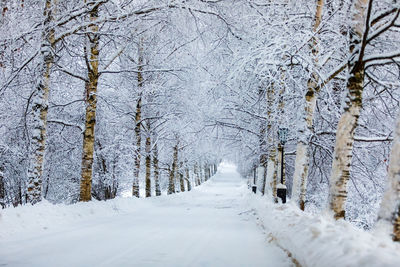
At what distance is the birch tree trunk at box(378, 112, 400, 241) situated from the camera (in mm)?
4074

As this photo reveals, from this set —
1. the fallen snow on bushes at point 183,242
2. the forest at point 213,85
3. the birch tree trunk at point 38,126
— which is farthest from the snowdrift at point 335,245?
the birch tree trunk at point 38,126

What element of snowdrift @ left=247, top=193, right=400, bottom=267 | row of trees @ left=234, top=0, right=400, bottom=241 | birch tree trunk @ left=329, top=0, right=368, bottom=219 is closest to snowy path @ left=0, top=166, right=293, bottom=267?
snowdrift @ left=247, top=193, right=400, bottom=267

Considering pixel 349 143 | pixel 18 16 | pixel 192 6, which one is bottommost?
pixel 349 143

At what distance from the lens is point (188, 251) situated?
5797 millimetres

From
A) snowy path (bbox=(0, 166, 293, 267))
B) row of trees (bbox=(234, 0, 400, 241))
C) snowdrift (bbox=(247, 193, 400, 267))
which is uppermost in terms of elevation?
row of trees (bbox=(234, 0, 400, 241))

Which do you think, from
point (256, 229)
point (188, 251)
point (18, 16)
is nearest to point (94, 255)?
point (188, 251)

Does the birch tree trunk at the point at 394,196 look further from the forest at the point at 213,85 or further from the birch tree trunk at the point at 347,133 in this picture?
the birch tree trunk at the point at 347,133

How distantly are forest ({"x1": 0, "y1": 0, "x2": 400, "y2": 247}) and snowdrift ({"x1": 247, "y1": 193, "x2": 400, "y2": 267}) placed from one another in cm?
59

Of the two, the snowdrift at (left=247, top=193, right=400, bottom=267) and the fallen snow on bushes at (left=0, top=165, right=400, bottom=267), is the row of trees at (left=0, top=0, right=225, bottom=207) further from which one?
the snowdrift at (left=247, top=193, right=400, bottom=267)

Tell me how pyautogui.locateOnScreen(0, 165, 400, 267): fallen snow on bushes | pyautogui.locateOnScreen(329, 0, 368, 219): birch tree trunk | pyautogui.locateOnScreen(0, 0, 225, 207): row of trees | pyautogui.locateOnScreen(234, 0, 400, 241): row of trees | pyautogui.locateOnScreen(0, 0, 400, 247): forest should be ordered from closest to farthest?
pyautogui.locateOnScreen(0, 165, 400, 267): fallen snow on bushes, pyautogui.locateOnScreen(234, 0, 400, 241): row of trees, pyautogui.locateOnScreen(329, 0, 368, 219): birch tree trunk, pyautogui.locateOnScreen(0, 0, 400, 247): forest, pyautogui.locateOnScreen(0, 0, 225, 207): row of trees

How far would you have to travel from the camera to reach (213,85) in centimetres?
1255

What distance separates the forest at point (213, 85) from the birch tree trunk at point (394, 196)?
0.05ft

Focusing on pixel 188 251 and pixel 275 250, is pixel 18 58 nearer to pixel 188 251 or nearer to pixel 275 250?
pixel 188 251

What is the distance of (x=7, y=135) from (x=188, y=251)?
11586mm
